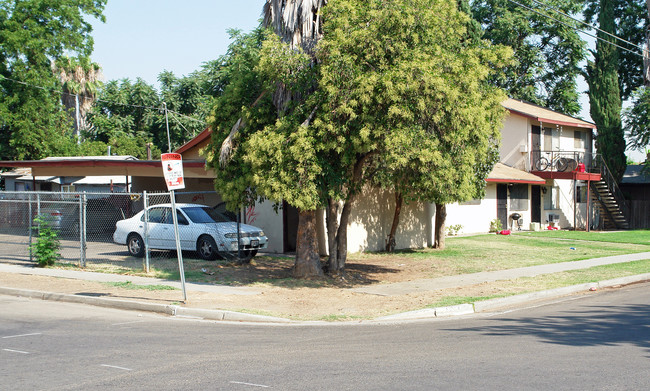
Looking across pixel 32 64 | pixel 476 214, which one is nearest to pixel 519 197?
pixel 476 214

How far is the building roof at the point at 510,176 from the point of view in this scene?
1163 inches

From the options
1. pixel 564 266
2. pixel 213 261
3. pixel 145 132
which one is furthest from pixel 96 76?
pixel 564 266

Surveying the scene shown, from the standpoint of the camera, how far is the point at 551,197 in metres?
34.9

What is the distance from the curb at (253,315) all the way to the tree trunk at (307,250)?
14.4 ft

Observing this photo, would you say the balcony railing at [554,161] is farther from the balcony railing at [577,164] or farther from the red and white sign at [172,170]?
the red and white sign at [172,170]

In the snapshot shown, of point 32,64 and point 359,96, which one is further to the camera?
point 32,64

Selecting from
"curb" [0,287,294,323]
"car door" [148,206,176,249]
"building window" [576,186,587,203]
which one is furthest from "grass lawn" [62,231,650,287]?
"building window" [576,186,587,203]

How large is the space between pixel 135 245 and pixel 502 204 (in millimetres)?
19276

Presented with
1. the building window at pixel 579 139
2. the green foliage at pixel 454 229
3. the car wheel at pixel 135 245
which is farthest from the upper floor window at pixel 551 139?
the car wheel at pixel 135 245

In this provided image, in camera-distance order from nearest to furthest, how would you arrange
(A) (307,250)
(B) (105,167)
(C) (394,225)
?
(A) (307,250), (C) (394,225), (B) (105,167)

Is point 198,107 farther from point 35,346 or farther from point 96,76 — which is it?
point 35,346

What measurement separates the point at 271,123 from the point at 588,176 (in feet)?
76.4

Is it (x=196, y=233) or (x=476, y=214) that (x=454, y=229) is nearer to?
(x=476, y=214)

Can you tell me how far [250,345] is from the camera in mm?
8898
